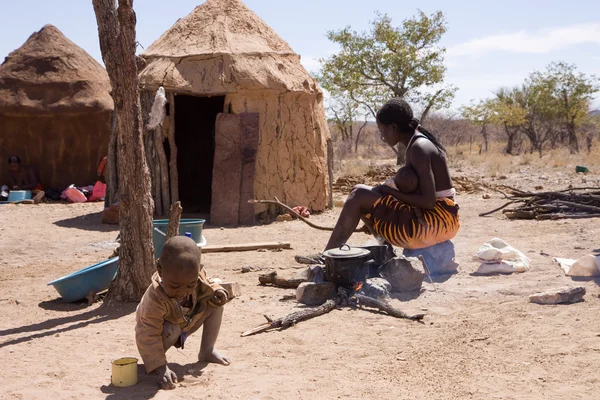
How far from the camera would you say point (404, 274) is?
14.9 feet

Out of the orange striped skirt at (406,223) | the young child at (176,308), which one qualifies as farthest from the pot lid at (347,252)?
the young child at (176,308)

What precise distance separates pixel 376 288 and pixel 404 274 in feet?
0.84

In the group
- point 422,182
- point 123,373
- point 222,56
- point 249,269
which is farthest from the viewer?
point 222,56

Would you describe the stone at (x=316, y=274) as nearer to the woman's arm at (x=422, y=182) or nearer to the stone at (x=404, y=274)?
the stone at (x=404, y=274)

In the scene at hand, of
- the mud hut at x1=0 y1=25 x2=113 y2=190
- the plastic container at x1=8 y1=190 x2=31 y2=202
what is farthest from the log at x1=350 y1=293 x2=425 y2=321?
the mud hut at x1=0 y1=25 x2=113 y2=190

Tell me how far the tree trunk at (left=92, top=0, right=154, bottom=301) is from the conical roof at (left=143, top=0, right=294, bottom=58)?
14.4 feet

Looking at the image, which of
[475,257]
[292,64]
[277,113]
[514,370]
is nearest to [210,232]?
[277,113]

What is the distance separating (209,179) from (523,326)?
868 centimetres

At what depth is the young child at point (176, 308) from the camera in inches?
114

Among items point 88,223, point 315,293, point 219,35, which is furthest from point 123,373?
point 219,35

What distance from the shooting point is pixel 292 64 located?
31.1 feet

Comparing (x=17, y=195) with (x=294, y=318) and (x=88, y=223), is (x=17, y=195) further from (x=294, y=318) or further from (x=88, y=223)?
(x=294, y=318)

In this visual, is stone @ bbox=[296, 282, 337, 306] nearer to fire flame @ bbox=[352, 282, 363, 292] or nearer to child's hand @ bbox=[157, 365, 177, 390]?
fire flame @ bbox=[352, 282, 363, 292]

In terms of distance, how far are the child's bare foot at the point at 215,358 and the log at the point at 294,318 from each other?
1.56 feet
